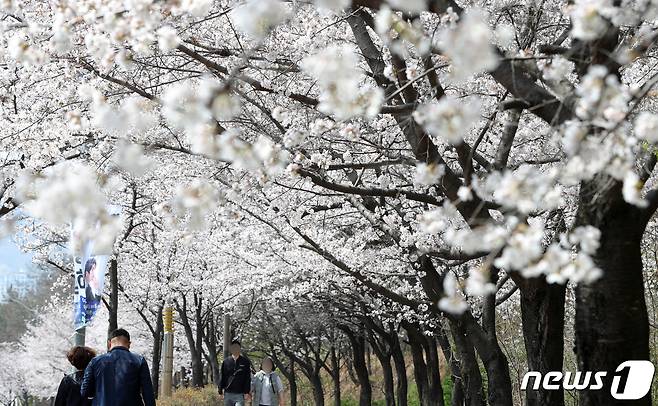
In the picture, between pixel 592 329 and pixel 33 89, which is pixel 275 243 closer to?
pixel 33 89

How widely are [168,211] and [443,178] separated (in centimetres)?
258

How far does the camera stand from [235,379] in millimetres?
13273

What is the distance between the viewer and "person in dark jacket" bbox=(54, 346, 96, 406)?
26.5 feet

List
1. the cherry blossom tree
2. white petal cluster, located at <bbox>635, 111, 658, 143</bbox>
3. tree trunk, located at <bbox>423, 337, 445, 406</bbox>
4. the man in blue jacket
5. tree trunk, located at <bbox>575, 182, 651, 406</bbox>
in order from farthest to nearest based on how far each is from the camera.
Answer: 1. tree trunk, located at <bbox>423, 337, 445, 406</bbox>
2. the man in blue jacket
3. tree trunk, located at <bbox>575, 182, 651, 406</bbox>
4. the cherry blossom tree
5. white petal cluster, located at <bbox>635, 111, 658, 143</bbox>

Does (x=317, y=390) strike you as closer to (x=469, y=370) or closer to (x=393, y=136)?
(x=469, y=370)

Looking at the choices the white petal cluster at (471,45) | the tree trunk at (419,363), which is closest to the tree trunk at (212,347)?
the tree trunk at (419,363)

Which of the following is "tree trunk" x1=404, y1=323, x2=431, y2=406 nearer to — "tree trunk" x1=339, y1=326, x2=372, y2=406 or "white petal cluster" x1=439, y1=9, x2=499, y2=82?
"tree trunk" x1=339, y1=326, x2=372, y2=406

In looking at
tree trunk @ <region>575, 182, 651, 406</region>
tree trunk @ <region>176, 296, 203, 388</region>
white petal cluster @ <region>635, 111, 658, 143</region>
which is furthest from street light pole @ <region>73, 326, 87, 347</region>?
tree trunk @ <region>176, 296, 203, 388</region>

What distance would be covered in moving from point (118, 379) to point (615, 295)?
177 inches

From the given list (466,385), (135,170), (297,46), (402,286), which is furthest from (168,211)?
(402,286)

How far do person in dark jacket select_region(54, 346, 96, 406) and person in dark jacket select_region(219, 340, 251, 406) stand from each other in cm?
521

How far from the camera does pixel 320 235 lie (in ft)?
43.7

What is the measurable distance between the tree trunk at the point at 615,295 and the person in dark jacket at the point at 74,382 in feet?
15.9

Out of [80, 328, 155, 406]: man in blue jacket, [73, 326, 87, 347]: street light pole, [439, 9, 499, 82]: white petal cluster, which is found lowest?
[80, 328, 155, 406]: man in blue jacket
